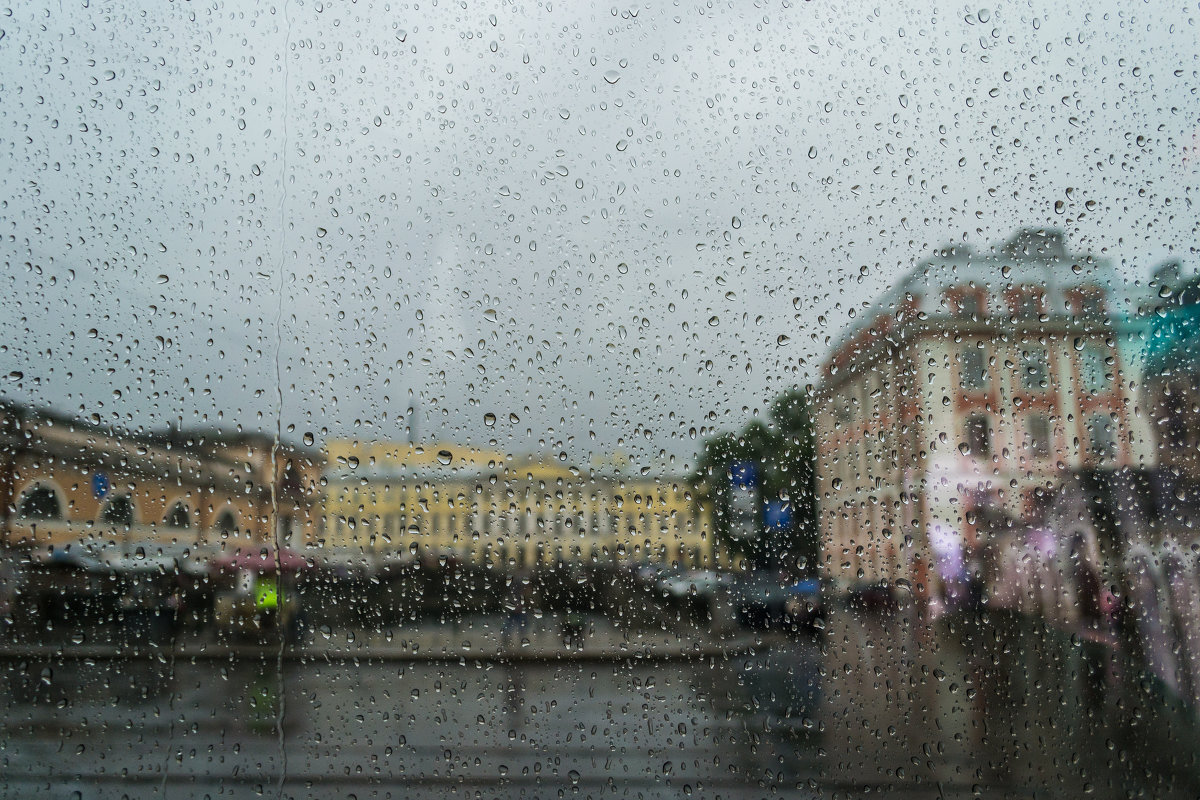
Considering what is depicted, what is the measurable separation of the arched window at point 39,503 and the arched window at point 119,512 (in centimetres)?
18

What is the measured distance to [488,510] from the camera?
2.38 meters

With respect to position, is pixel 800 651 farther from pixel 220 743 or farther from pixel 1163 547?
pixel 220 743

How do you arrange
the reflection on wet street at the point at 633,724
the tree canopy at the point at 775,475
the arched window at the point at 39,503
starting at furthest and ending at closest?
the arched window at the point at 39,503, the tree canopy at the point at 775,475, the reflection on wet street at the point at 633,724

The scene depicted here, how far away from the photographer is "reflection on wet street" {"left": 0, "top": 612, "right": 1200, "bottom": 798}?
2.18 meters

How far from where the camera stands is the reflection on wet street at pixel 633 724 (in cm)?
218

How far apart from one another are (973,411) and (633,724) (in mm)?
1418

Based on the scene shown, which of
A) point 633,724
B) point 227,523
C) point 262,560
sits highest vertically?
point 227,523

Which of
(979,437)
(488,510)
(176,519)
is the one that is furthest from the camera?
(176,519)

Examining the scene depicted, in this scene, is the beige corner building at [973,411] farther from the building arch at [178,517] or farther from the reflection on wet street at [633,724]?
the building arch at [178,517]

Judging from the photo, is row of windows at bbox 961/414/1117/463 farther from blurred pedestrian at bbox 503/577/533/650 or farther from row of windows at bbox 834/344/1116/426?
blurred pedestrian at bbox 503/577/533/650

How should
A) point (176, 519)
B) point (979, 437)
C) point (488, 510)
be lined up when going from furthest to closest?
point (176, 519), point (488, 510), point (979, 437)

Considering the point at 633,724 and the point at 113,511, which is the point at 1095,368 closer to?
the point at 633,724

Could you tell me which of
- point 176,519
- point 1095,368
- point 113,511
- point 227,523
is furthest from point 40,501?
point 1095,368

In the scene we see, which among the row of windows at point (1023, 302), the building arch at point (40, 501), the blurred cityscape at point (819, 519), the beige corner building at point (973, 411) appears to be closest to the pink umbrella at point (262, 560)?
the blurred cityscape at point (819, 519)
